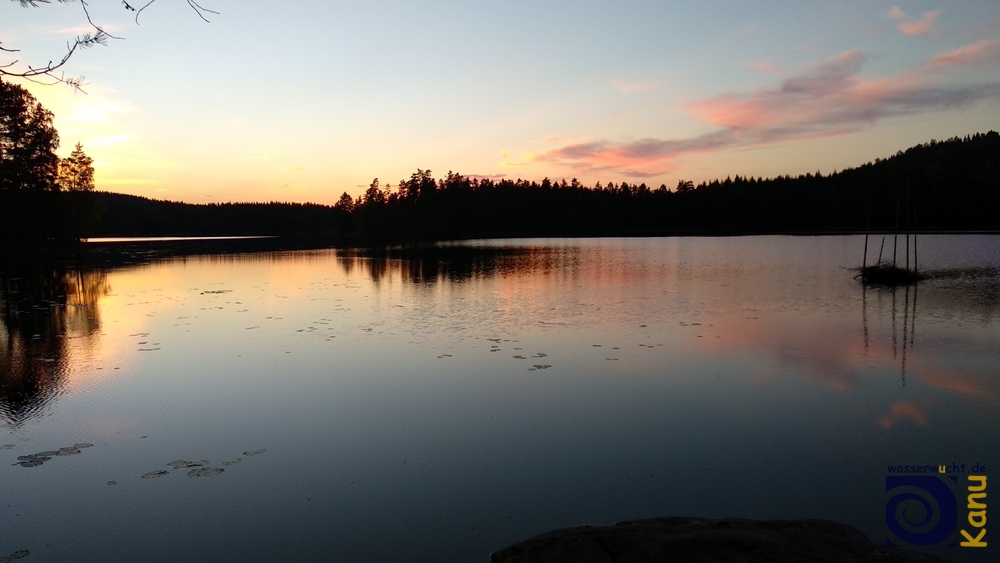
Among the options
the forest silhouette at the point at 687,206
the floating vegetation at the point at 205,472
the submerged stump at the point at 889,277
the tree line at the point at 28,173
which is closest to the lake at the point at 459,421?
the floating vegetation at the point at 205,472

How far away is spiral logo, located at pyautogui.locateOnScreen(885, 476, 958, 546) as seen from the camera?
14.6 ft

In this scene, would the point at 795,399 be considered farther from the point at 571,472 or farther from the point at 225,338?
the point at 225,338

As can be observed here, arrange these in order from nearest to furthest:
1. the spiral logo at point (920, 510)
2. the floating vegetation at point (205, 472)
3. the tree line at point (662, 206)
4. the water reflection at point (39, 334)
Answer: the spiral logo at point (920, 510)
the floating vegetation at point (205, 472)
the water reflection at point (39, 334)
the tree line at point (662, 206)

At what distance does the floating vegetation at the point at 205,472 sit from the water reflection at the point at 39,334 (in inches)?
126

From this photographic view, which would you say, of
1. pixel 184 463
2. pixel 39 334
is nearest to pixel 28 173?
pixel 39 334

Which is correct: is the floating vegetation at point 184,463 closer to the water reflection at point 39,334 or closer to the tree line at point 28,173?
the water reflection at point 39,334

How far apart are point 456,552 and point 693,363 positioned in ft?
21.9

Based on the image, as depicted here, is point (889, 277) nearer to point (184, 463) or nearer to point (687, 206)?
point (184, 463)

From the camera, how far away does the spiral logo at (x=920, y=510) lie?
14.6ft

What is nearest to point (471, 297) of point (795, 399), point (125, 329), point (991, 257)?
point (125, 329)

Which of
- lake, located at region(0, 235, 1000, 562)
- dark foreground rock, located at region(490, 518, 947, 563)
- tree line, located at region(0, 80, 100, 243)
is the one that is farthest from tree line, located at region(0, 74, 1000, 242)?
dark foreground rock, located at region(490, 518, 947, 563)

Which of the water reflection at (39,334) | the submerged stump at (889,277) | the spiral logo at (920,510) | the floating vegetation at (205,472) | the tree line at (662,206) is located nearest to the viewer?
the spiral logo at (920,510)

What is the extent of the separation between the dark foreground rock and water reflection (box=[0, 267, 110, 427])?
23.6 ft

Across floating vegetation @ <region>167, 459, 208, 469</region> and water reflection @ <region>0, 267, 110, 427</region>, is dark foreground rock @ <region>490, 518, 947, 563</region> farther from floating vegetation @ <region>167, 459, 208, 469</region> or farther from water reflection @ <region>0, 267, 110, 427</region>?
water reflection @ <region>0, 267, 110, 427</region>
